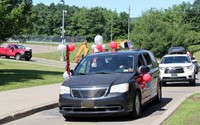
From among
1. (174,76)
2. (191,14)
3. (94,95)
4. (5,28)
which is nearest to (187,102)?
(94,95)

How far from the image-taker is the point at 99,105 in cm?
1017

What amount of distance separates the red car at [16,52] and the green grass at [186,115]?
1517 inches

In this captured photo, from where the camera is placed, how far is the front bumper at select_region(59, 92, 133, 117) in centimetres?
1017

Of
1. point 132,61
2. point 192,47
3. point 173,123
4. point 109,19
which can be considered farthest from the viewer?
point 109,19

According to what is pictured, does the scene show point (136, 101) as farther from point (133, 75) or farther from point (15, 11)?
point (15, 11)

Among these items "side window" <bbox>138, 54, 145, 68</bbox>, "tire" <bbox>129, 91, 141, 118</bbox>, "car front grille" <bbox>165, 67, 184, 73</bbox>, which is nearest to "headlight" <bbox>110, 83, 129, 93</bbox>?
"tire" <bbox>129, 91, 141, 118</bbox>

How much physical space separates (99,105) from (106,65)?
1.79 metres

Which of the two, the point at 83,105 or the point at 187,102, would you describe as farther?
the point at 187,102

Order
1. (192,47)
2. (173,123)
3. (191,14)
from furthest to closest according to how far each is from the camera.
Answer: (191,14) < (192,47) < (173,123)

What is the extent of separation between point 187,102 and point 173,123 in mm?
4079

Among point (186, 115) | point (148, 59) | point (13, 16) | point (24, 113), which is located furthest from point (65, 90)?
point (13, 16)

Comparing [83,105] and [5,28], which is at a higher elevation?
[5,28]

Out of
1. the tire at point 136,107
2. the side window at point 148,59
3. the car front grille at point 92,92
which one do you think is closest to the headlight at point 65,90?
the car front grille at point 92,92

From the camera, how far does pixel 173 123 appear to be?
9.14 metres
